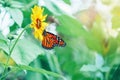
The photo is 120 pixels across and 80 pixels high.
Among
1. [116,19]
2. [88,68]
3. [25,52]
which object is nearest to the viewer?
[25,52]

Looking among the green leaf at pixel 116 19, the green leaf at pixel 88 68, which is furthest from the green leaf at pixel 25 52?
the green leaf at pixel 116 19

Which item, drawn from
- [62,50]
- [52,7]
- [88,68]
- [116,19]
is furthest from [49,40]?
[62,50]

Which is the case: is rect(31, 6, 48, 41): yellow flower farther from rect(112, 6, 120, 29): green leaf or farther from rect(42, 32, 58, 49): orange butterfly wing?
rect(112, 6, 120, 29): green leaf

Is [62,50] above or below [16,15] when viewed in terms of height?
above

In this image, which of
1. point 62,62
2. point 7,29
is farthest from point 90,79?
point 7,29

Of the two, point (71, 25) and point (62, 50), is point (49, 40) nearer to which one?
point (71, 25)

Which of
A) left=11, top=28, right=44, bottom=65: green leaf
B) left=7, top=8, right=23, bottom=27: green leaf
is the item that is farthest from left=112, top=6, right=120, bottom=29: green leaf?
left=7, top=8, right=23, bottom=27: green leaf

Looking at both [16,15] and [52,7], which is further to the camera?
[52,7]

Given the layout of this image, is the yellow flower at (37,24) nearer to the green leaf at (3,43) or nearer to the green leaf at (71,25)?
the green leaf at (3,43)
